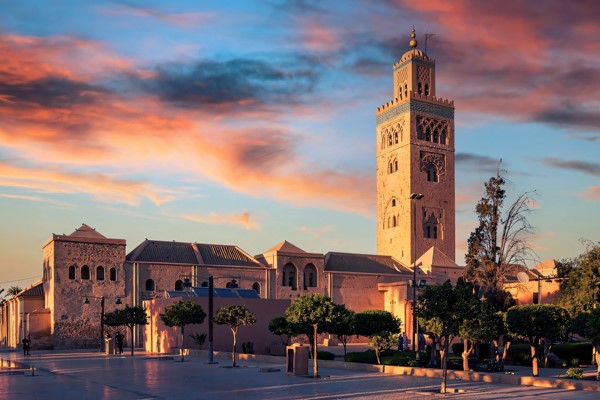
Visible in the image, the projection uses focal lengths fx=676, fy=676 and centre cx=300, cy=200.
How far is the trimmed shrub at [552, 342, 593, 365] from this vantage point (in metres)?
33.0

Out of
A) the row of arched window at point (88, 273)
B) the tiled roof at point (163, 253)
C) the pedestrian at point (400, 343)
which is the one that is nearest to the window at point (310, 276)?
the tiled roof at point (163, 253)

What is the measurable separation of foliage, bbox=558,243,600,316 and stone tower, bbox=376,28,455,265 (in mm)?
38005

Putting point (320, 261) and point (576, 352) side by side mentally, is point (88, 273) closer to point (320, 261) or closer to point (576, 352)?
point (320, 261)

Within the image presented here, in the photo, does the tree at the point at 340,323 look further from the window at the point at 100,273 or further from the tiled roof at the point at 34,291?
the tiled roof at the point at 34,291

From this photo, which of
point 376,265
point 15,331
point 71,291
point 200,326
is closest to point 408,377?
point 200,326

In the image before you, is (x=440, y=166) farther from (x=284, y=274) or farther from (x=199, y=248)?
(x=199, y=248)

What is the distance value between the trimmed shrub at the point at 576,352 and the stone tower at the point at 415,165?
41032 mm

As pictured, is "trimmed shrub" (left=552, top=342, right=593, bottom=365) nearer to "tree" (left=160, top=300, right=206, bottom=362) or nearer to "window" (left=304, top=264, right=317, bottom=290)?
"tree" (left=160, top=300, right=206, bottom=362)

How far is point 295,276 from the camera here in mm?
63125

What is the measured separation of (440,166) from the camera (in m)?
79.5

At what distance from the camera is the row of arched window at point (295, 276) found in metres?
62.8

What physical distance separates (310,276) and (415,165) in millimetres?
21651

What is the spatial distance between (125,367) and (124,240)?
28.1 metres

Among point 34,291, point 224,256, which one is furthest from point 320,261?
point 34,291
